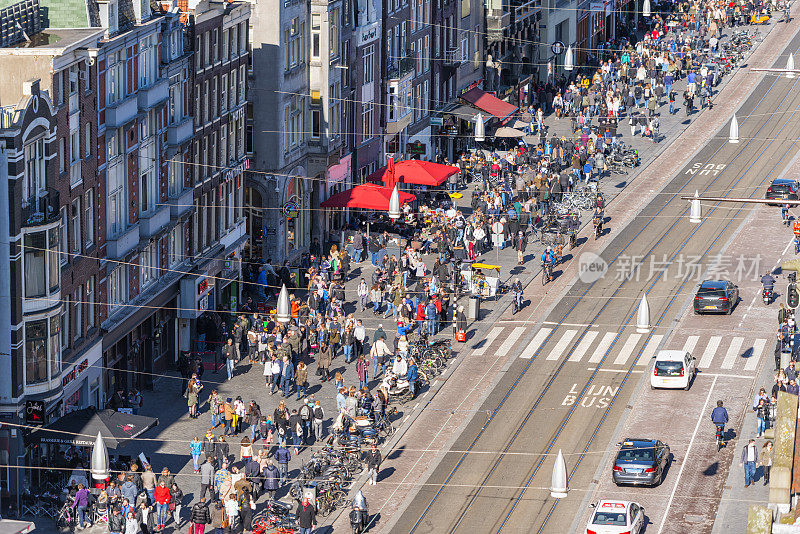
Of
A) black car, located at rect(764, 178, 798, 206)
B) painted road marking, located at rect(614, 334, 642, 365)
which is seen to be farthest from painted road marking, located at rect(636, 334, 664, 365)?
black car, located at rect(764, 178, 798, 206)

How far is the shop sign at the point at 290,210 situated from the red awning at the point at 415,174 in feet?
25.8

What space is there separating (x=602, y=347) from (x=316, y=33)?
2530cm

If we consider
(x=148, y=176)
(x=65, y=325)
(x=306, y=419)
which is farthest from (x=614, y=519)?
(x=148, y=176)

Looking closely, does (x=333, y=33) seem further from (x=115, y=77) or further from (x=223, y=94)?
(x=115, y=77)

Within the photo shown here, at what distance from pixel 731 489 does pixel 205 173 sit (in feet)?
103

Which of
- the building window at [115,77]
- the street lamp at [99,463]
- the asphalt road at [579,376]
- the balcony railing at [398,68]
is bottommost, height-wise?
the asphalt road at [579,376]

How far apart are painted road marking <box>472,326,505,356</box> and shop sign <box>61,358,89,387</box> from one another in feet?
68.1

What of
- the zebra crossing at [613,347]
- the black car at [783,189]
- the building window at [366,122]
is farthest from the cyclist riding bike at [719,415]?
the building window at [366,122]

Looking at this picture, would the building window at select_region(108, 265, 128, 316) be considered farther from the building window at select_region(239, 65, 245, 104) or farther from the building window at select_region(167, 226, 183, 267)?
the building window at select_region(239, 65, 245, 104)

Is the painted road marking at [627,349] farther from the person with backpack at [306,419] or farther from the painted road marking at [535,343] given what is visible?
the person with backpack at [306,419]

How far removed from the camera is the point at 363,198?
99438mm

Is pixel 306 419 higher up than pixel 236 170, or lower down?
lower down

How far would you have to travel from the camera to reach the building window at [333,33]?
3994 inches

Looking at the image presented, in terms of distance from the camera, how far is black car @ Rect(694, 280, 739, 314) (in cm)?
9175
